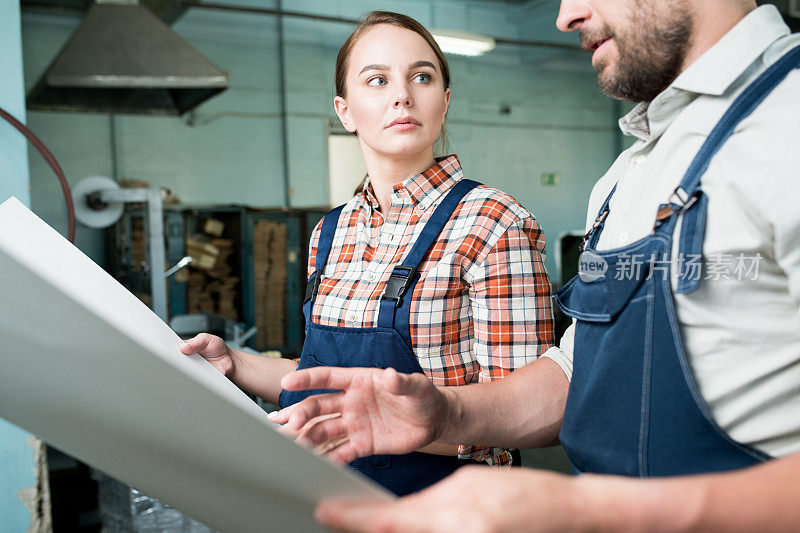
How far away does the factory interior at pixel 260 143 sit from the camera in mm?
4906

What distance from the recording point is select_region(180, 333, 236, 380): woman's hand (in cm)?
121

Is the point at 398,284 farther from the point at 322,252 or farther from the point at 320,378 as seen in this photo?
the point at 320,378

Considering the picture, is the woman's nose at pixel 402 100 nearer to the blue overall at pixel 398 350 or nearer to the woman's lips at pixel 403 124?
the woman's lips at pixel 403 124

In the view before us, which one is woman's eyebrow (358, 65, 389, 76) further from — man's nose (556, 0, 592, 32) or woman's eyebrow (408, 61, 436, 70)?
man's nose (556, 0, 592, 32)

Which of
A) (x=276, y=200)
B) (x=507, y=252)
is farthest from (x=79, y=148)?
(x=507, y=252)

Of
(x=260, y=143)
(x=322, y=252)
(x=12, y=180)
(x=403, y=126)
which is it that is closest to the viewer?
(x=403, y=126)

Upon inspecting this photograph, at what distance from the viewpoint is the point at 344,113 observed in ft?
5.32

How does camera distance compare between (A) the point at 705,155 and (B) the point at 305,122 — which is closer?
(A) the point at 705,155

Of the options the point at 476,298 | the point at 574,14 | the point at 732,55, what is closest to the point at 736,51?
the point at 732,55

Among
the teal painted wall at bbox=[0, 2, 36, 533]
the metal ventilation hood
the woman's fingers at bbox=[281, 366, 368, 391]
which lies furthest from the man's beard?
the metal ventilation hood

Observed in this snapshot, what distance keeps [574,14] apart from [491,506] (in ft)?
2.72

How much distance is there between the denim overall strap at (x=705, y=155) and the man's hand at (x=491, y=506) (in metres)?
0.42

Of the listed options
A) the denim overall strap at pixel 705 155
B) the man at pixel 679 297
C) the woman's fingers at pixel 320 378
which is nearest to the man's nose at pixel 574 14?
the man at pixel 679 297

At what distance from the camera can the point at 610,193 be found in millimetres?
1086
